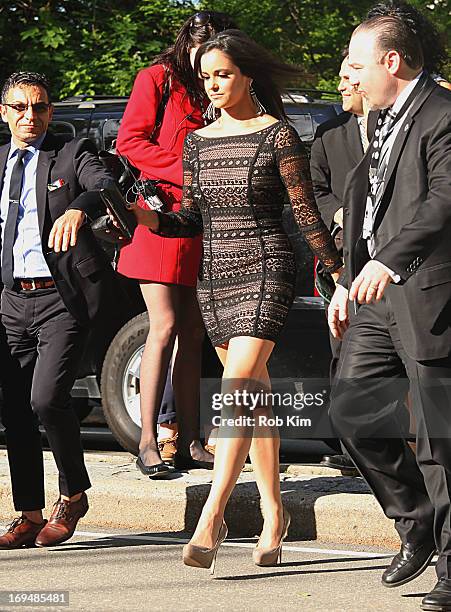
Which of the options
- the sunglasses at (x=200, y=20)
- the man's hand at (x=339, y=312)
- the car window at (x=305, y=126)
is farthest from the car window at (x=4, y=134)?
the man's hand at (x=339, y=312)

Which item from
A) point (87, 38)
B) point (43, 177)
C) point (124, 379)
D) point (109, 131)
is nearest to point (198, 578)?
point (43, 177)

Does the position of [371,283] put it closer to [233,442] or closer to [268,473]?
[233,442]

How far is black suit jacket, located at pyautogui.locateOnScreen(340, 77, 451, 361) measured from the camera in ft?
15.1

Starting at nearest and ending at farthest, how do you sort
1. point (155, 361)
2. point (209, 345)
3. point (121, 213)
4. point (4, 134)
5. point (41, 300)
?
point (121, 213), point (41, 300), point (155, 361), point (209, 345), point (4, 134)

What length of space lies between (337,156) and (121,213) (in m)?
1.55

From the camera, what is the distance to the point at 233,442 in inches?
215

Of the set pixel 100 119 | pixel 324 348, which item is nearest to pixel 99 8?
pixel 100 119

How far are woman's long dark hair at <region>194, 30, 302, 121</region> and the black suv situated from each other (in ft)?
6.30

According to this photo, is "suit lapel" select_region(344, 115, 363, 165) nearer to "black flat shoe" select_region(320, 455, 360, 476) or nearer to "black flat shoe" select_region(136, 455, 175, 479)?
"black flat shoe" select_region(320, 455, 360, 476)

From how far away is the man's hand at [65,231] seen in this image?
18.0 ft

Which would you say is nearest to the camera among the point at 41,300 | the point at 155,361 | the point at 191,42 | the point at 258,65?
the point at 258,65

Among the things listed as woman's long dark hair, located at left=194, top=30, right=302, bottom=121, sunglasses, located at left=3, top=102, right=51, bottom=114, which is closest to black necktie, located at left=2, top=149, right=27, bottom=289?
sunglasses, located at left=3, top=102, right=51, bottom=114

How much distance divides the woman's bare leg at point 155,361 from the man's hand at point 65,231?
127cm

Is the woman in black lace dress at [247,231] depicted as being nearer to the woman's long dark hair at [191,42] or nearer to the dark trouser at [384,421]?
the dark trouser at [384,421]
